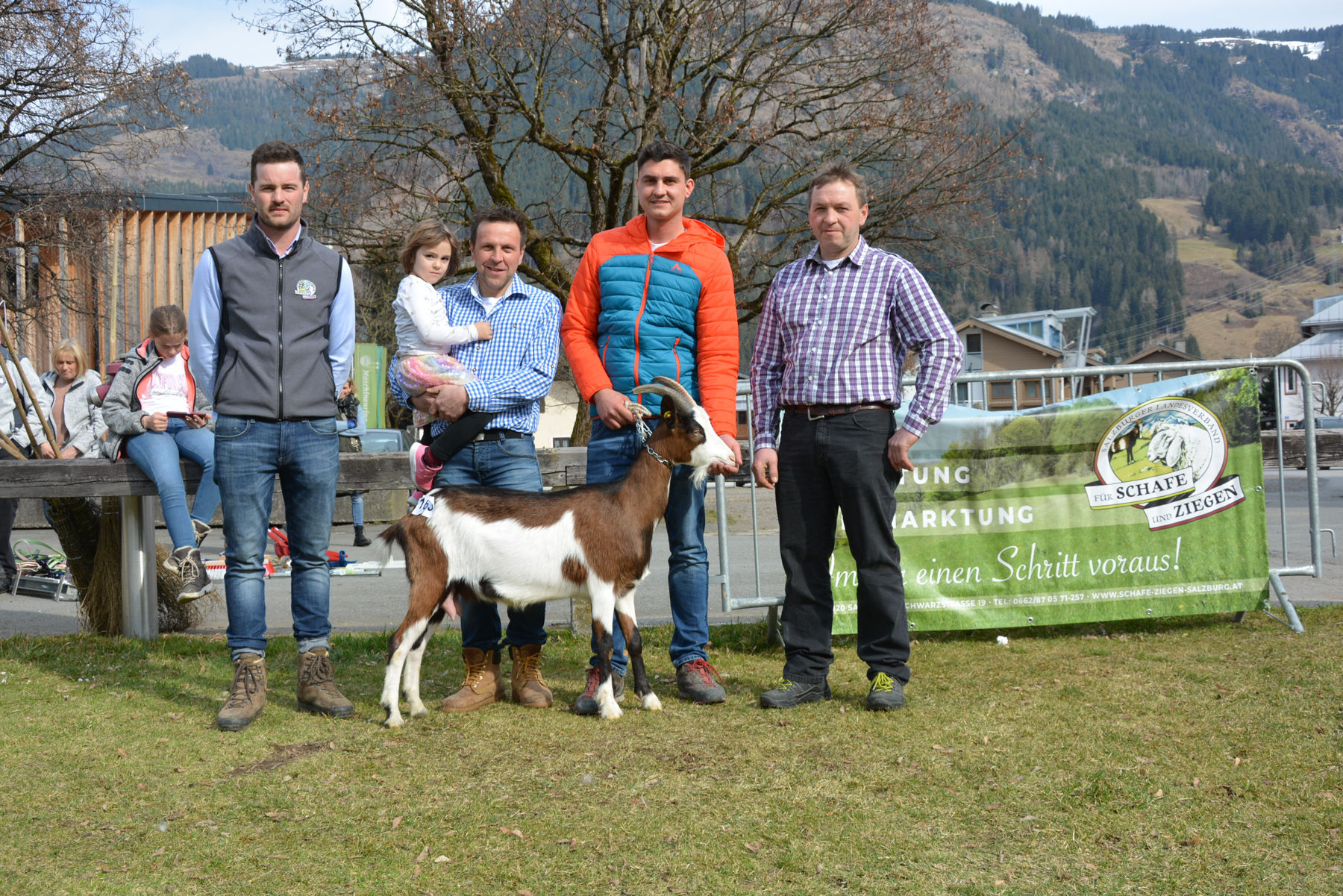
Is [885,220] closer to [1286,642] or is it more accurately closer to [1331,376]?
[1286,642]

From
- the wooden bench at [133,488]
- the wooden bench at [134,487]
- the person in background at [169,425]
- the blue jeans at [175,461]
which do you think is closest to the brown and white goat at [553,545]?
the wooden bench at [134,487]

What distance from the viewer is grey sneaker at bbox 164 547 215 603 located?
643 centimetres

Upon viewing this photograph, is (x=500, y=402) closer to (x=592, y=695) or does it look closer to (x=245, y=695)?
(x=592, y=695)

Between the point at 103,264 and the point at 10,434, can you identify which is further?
the point at 103,264

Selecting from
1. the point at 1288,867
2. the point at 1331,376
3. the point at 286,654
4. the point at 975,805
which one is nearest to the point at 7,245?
the point at 286,654

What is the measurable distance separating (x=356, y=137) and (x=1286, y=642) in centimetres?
1325

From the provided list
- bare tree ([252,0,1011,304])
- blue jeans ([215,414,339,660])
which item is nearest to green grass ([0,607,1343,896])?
blue jeans ([215,414,339,660])

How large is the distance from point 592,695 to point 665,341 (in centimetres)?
173

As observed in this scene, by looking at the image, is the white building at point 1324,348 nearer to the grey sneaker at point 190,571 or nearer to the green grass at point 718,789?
the green grass at point 718,789

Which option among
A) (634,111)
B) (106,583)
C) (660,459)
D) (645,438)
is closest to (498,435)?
(645,438)

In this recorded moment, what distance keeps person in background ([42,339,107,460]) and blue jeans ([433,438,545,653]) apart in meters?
5.28

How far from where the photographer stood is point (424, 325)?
493 cm

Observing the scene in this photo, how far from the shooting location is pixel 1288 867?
2980 millimetres

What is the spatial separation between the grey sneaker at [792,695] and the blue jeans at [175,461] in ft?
11.8
